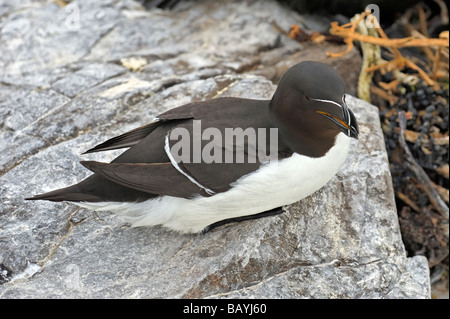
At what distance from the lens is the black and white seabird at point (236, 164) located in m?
2.64

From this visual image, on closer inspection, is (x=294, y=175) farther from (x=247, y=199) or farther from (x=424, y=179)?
(x=424, y=179)

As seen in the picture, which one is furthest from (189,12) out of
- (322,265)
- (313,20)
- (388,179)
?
(322,265)

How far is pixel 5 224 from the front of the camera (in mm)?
3041

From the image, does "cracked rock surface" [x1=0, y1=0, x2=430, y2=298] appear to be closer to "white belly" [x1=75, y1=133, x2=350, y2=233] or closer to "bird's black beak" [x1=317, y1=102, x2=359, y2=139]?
"white belly" [x1=75, y1=133, x2=350, y2=233]

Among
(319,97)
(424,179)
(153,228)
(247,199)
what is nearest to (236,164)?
(247,199)

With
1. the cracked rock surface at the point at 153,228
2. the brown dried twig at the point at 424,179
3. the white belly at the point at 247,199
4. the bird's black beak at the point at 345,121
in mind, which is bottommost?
the brown dried twig at the point at 424,179

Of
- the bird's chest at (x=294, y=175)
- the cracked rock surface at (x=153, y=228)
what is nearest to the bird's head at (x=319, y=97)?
the bird's chest at (x=294, y=175)

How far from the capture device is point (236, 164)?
2684 mm

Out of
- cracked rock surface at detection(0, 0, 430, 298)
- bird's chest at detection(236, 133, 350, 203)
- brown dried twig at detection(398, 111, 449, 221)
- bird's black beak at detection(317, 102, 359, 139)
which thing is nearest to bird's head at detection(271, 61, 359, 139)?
bird's black beak at detection(317, 102, 359, 139)

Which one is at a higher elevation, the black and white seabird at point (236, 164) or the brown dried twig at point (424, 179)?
the black and white seabird at point (236, 164)

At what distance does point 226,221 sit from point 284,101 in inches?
27.4

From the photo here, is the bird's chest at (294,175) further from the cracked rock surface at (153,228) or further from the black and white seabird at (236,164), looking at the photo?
the cracked rock surface at (153,228)

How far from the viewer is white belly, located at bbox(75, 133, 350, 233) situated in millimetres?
2689

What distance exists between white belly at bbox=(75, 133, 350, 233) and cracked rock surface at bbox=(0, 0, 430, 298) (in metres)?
0.16
